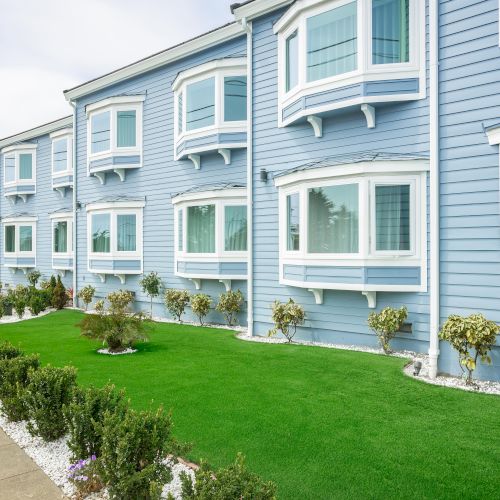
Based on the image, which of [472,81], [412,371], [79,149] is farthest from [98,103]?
[412,371]

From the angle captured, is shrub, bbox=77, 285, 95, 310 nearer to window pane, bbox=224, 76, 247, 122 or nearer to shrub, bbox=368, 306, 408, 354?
window pane, bbox=224, 76, 247, 122

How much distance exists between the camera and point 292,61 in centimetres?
1005

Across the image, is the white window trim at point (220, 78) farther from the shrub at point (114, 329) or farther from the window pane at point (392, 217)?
the shrub at point (114, 329)

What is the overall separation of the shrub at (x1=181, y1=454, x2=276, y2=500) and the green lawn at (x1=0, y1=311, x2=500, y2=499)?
786mm

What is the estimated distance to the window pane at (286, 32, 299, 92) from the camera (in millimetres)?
9855

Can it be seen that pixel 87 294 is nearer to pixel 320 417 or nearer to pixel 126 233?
pixel 126 233

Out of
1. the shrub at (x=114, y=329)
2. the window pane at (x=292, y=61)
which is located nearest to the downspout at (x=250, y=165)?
the window pane at (x=292, y=61)

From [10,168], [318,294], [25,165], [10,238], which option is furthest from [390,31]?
[10,238]

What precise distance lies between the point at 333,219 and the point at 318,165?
1173mm

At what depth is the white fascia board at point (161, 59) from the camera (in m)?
12.0

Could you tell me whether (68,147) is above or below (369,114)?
above

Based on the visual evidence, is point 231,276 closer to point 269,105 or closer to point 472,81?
point 269,105

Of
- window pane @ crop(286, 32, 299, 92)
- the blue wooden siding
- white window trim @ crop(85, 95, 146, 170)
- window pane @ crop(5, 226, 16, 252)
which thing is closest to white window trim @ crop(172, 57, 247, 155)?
window pane @ crop(286, 32, 299, 92)

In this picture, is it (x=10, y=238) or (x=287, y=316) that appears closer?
(x=287, y=316)
